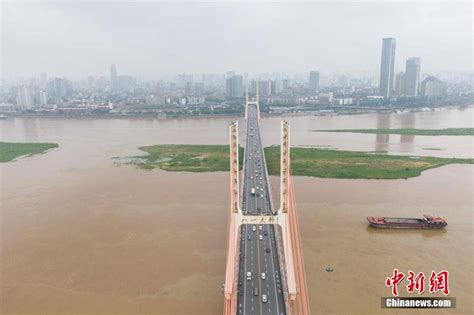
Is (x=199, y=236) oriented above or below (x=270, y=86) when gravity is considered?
below

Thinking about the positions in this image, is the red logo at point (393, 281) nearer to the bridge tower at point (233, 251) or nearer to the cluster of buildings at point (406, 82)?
the bridge tower at point (233, 251)

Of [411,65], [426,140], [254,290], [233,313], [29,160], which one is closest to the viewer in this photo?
[233,313]

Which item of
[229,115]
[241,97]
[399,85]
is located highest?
[399,85]

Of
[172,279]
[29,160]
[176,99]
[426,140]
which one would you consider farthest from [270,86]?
[172,279]

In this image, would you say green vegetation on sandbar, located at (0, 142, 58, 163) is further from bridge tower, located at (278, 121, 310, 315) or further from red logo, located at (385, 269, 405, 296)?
red logo, located at (385, 269, 405, 296)

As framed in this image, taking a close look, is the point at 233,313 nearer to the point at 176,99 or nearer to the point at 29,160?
the point at 29,160

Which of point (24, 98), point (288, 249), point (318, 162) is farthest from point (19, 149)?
point (24, 98)

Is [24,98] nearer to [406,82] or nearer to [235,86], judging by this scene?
[235,86]
